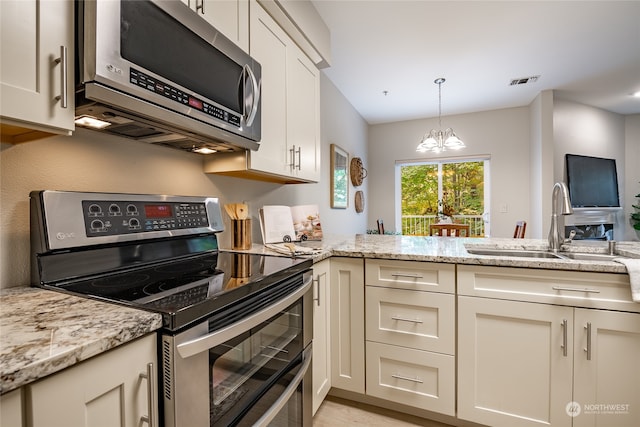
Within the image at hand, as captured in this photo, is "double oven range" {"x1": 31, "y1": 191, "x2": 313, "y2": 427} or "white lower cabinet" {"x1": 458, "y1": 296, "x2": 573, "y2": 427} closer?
"double oven range" {"x1": 31, "y1": 191, "x2": 313, "y2": 427}

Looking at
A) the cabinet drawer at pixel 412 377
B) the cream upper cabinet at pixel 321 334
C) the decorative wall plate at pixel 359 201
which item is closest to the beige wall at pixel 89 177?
the cream upper cabinet at pixel 321 334

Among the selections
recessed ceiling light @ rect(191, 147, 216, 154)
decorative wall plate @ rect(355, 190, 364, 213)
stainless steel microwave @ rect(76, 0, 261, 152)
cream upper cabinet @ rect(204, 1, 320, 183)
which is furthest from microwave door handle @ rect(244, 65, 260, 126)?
decorative wall plate @ rect(355, 190, 364, 213)

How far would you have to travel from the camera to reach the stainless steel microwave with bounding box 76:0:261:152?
0.79 metres

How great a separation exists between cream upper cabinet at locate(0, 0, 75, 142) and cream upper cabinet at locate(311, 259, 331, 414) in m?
1.14

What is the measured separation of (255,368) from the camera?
100cm

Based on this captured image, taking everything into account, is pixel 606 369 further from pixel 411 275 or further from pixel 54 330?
pixel 54 330

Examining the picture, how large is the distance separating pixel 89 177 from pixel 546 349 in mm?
2028

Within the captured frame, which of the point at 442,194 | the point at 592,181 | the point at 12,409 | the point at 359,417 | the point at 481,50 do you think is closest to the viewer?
the point at 12,409

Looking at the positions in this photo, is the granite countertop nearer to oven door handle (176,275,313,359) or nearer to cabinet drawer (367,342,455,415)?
oven door handle (176,275,313,359)

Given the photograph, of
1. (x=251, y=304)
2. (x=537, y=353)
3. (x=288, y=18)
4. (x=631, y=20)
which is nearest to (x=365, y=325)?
(x=537, y=353)

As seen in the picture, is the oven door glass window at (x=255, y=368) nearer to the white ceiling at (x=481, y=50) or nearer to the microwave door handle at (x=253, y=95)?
the microwave door handle at (x=253, y=95)

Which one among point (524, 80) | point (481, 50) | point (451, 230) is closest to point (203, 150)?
point (481, 50)

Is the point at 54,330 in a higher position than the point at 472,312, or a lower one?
higher

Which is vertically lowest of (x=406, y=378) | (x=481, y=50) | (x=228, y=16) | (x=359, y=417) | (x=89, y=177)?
(x=359, y=417)
